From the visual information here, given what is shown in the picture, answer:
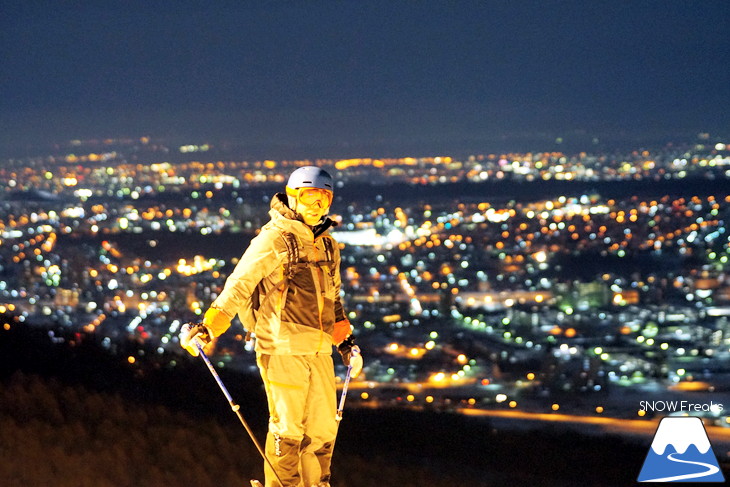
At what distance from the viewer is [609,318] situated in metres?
36.2

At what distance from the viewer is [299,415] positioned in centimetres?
545

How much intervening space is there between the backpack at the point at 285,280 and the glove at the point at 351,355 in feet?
2.06

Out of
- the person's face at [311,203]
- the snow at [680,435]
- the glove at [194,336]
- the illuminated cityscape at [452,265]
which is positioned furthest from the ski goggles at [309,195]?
the illuminated cityscape at [452,265]

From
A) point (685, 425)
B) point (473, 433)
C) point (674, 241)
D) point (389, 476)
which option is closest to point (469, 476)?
point (389, 476)

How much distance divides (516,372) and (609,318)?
1226cm

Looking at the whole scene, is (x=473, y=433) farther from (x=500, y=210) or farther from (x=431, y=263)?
(x=500, y=210)

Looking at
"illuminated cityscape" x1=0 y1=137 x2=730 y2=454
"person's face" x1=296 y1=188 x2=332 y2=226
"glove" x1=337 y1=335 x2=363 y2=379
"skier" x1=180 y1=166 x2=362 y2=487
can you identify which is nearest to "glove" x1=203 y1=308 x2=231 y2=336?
"skier" x1=180 y1=166 x2=362 y2=487

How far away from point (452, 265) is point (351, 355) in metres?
42.7

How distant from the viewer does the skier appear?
5.29 m

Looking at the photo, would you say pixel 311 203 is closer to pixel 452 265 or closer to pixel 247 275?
pixel 247 275

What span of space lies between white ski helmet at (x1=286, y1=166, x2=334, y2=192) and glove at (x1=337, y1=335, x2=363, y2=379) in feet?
3.34

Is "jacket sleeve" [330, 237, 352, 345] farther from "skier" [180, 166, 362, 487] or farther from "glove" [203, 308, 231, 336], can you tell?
"glove" [203, 308, 231, 336]

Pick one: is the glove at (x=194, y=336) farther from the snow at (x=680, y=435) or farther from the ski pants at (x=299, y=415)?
the snow at (x=680, y=435)

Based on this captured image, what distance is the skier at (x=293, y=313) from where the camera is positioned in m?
5.29
